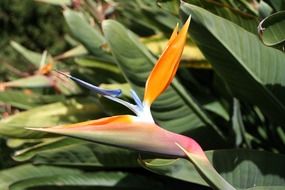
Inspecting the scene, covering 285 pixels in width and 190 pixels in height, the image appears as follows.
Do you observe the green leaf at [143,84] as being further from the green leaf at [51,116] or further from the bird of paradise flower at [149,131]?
the bird of paradise flower at [149,131]

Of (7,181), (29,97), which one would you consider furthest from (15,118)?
(29,97)

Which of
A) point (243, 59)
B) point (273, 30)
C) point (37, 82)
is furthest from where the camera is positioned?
point (37, 82)

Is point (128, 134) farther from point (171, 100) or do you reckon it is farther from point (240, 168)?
point (171, 100)

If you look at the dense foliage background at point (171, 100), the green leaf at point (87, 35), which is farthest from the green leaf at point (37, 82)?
the green leaf at point (87, 35)

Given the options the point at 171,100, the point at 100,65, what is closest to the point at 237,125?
the point at 171,100

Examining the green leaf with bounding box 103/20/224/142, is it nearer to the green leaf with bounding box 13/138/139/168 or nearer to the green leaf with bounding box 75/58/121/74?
the green leaf with bounding box 13/138/139/168

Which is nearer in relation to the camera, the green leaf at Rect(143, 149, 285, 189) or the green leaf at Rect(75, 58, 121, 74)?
the green leaf at Rect(143, 149, 285, 189)

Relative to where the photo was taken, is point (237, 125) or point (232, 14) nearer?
point (232, 14)

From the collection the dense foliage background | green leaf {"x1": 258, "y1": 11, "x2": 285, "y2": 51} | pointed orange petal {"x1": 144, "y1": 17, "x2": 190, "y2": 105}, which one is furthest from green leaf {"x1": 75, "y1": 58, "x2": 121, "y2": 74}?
pointed orange petal {"x1": 144, "y1": 17, "x2": 190, "y2": 105}
